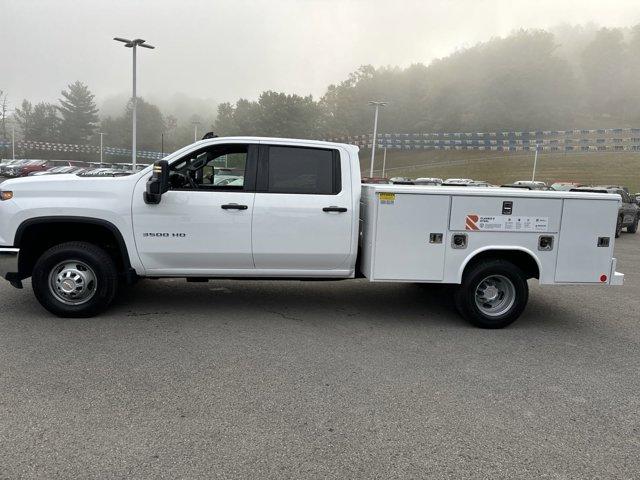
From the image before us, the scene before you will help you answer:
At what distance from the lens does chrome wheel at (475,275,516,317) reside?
19.8 feet

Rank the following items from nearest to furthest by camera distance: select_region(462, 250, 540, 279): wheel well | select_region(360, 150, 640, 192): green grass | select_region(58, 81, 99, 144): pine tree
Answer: select_region(462, 250, 540, 279): wheel well, select_region(360, 150, 640, 192): green grass, select_region(58, 81, 99, 144): pine tree

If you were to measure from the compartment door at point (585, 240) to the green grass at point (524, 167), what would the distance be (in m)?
65.7

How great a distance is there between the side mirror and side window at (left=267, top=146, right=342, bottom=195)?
109 cm

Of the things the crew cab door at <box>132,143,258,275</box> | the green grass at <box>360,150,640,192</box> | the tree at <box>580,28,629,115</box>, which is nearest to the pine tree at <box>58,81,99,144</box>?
the green grass at <box>360,150,640,192</box>

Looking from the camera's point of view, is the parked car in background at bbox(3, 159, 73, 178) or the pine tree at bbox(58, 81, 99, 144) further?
the pine tree at bbox(58, 81, 99, 144)

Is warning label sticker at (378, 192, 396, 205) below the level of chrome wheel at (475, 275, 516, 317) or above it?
above

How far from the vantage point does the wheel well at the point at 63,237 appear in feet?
18.3

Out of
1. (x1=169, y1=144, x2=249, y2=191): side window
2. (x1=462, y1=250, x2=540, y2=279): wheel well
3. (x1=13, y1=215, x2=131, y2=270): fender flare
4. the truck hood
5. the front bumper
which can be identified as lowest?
the front bumper

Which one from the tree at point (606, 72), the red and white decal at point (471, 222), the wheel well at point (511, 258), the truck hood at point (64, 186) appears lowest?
the wheel well at point (511, 258)

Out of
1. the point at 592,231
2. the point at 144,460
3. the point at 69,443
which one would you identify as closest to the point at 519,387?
the point at 592,231

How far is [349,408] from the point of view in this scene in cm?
387

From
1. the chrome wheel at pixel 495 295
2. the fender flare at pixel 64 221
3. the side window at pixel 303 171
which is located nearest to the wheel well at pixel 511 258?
the chrome wheel at pixel 495 295

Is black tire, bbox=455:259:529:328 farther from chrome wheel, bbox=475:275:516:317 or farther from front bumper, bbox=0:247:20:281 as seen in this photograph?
front bumper, bbox=0:247:20:281

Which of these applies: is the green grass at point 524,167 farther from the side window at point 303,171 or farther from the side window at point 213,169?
the side window at point 213,169
